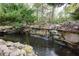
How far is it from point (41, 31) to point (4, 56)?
0.40 metres

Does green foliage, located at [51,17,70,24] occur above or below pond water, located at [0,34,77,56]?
above

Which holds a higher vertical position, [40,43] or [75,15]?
[75,15]

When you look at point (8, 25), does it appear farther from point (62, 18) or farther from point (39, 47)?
point (62, 18)

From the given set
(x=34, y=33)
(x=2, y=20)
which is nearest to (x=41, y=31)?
(x=34, y=33)

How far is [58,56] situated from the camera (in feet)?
5.66

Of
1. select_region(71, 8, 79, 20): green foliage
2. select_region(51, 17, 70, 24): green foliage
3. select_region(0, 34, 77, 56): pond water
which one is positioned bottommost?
select_region(0, 34, 77, 56): pond water

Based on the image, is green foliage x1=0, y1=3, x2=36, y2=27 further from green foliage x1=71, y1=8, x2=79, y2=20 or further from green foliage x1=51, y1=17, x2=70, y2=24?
green foliage x1=71, y1=8, x2=79, y2=20

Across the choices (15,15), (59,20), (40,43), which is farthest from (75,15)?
(15,15)

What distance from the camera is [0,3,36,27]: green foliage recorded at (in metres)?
1.72

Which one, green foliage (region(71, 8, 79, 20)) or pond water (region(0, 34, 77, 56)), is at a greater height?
green foliage (region(71, 8, 79, 20))

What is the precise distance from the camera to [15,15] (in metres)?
1.72

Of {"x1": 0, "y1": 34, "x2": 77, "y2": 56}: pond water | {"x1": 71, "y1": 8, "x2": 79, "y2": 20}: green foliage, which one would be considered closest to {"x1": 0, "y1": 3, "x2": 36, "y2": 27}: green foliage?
{"x1": 0, "y1": 34, "x2": 77, "y2": 56}: pond water

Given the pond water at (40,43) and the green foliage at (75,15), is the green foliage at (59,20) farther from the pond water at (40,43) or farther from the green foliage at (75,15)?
the pond water at (40,43)

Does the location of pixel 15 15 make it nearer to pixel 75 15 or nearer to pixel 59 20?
pixel 59 20
